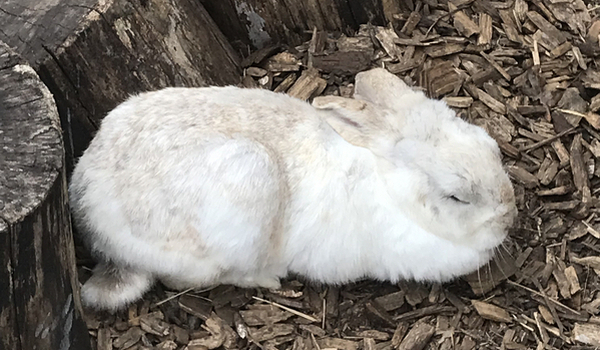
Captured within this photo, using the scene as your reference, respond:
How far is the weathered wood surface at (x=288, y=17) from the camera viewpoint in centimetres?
410

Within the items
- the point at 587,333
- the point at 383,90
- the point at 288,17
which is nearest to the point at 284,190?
the point at 383,90

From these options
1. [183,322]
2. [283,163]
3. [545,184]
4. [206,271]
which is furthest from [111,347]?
[545,184]

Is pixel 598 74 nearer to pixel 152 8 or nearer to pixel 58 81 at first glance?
pixel 152 8

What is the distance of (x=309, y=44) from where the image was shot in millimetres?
4246

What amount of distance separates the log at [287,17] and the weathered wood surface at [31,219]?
5.48 ft

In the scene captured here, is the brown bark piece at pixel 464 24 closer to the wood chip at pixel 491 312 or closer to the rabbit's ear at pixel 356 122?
the rabbit's ear at pixel 356 122

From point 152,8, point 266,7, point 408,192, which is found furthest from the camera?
point 266,7

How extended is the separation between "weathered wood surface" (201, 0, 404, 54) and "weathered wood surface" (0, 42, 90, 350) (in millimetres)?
1673

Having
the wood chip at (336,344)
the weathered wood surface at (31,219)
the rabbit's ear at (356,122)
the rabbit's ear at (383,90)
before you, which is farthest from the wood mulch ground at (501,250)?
the rabbit's ear at (356,122)

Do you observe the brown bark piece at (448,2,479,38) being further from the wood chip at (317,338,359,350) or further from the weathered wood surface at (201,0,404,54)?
the wood chip at (317,338,359,350)

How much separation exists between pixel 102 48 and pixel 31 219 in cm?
118

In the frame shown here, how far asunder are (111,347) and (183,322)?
0.37m

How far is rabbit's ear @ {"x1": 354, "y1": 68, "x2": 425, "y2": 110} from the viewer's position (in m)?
3.15

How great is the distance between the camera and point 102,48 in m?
3.32
